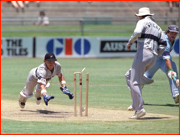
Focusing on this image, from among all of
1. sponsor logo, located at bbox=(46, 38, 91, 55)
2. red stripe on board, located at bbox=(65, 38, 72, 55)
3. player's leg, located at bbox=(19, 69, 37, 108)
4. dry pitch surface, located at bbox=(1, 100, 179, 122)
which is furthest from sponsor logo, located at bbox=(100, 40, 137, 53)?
player's leg, located at bbox=(19, 69, 37, 108)

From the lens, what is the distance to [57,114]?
29.7ft

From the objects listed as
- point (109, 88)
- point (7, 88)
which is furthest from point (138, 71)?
point (7, 88)

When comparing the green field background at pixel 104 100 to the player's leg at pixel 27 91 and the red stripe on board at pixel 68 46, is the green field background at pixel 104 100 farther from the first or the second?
the red stripe on board at pixel 68 46

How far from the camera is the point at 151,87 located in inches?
545

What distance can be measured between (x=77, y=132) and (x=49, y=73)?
258cm

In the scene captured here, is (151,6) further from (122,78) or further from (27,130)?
(27,130)

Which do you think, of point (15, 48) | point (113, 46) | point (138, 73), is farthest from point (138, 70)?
point (15, 48)

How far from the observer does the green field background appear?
7113 mm

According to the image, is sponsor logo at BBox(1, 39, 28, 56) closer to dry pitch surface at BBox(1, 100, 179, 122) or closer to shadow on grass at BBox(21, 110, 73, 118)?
dry pitch surface at BBox(1, 100, 179, 122)

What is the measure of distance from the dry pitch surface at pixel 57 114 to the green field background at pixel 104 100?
0.39m

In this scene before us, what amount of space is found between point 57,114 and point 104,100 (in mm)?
2347

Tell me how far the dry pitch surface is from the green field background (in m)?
0.39

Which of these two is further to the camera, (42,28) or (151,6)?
(151,6)

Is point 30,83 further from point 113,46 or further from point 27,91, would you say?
point 113,46
